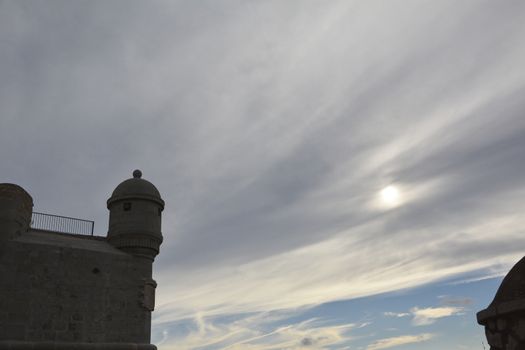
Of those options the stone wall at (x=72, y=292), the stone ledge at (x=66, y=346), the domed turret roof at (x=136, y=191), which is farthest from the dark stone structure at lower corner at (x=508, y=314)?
the domed turret roof at (x=136, y=191)

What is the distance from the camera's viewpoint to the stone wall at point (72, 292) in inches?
589

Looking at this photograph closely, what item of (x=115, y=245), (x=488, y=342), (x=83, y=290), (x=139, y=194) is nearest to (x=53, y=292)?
(x=83, y=290)

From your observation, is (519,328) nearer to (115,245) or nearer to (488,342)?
(488,342)

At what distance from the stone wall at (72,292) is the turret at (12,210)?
36 centimetres

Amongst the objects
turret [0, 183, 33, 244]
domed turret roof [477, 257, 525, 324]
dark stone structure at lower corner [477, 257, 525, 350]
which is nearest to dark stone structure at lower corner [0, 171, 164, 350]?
turret [0, 183, 33, 244]

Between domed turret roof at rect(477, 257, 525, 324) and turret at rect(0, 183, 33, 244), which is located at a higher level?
turret at rect(0, 183, 33, 244)

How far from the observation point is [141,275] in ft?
58.5

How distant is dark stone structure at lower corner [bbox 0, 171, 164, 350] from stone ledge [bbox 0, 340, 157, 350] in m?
0.03

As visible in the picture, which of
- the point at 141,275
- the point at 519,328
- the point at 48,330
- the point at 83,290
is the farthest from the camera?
the point at 141,275

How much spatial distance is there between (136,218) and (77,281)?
11.1 feet

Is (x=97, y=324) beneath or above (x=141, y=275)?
beneath

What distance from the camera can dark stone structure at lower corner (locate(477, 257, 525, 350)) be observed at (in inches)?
240

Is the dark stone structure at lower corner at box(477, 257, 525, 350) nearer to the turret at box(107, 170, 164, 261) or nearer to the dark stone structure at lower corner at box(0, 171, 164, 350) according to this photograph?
the dark stone structure at lower corner at box(0, 171, 164, 350)

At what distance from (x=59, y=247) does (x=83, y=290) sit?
1.77m
